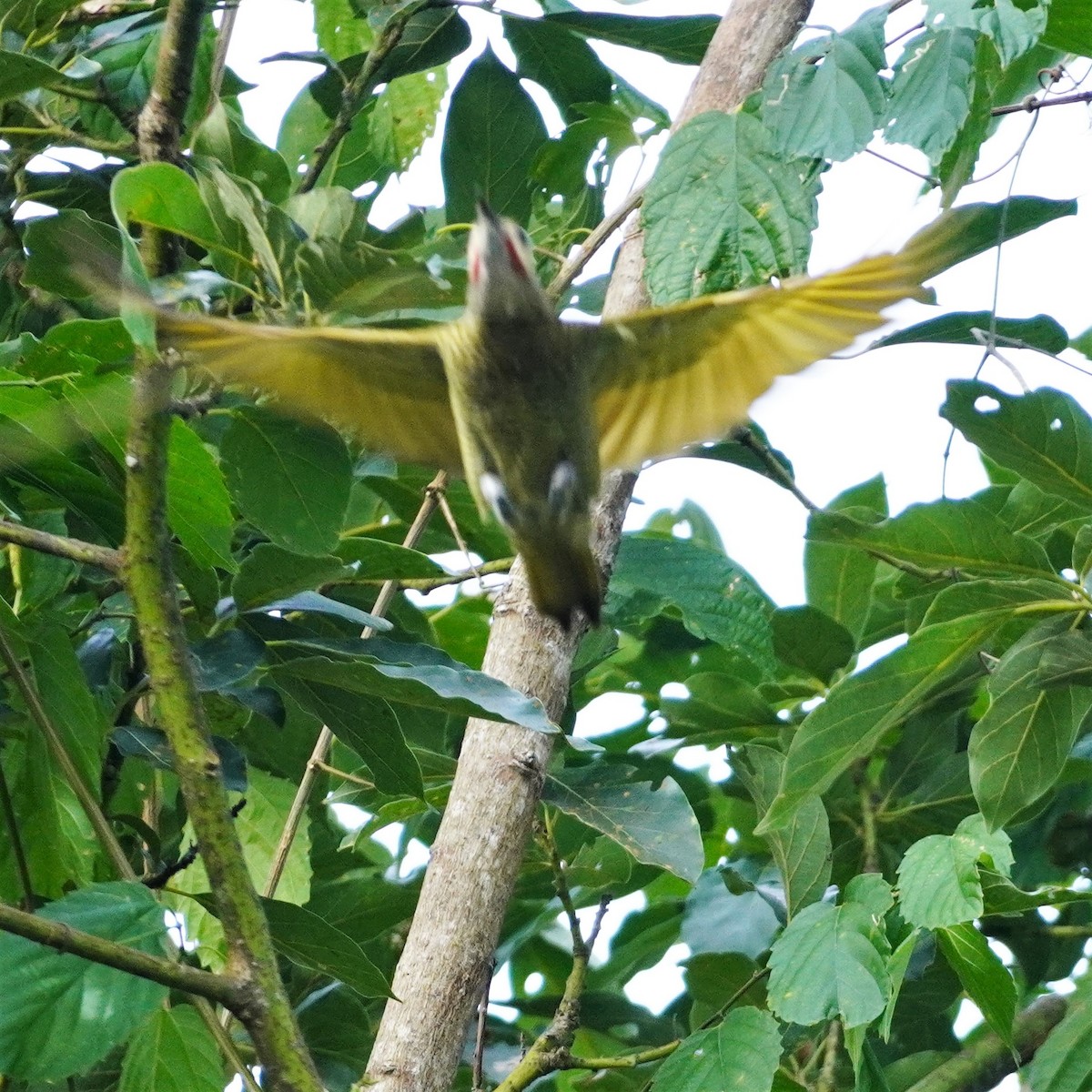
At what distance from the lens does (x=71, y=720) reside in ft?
5.69

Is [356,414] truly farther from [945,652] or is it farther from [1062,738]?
[1062,738]

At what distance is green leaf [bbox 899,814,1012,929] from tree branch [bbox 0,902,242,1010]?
86 centimetres

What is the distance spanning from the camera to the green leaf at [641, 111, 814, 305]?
1.83m

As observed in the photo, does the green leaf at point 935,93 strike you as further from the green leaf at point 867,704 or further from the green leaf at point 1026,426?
the green leaf at point 867,704

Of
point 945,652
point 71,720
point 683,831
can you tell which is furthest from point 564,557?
point 71,720

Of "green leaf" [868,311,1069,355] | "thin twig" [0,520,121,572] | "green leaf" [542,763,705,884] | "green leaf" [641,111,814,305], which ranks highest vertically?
"green leaf" [641,111,814,305]

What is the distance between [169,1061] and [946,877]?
89 centimetres

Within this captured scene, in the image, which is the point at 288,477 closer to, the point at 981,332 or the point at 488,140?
the point at 488,140

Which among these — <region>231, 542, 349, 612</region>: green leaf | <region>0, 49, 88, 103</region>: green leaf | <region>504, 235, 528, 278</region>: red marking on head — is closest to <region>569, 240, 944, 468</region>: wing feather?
<region>504, 235, 528, 278</region>: red marking on head

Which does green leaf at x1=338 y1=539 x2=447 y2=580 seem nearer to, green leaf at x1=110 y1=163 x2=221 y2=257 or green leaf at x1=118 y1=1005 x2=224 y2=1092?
green leaf at x1=110 y1=163 x2=221 y2=257

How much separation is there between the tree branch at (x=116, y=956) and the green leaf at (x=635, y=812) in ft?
2.62

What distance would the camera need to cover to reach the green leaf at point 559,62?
2.32 metres

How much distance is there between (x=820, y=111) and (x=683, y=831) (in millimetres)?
938

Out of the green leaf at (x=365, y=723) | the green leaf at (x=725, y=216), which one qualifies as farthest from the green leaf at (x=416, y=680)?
the green leaf at (x=725, y=216)
